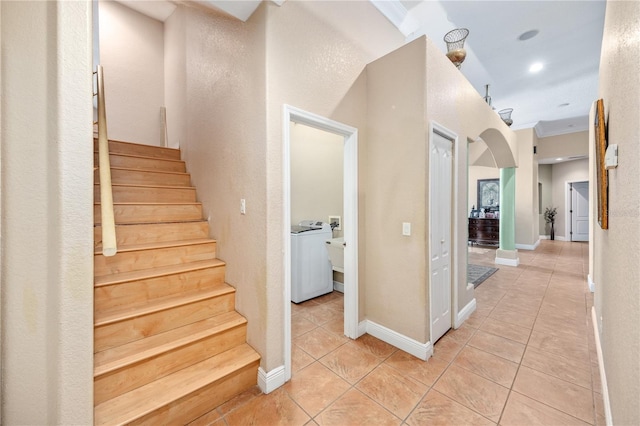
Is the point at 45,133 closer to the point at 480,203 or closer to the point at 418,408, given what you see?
the point at 418,408

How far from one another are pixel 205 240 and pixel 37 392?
5.05ft

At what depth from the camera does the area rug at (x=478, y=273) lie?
4438 mm

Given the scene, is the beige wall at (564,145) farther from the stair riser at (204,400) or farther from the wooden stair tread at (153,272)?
the stair riser at (204,400)

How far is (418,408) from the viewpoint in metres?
1.74

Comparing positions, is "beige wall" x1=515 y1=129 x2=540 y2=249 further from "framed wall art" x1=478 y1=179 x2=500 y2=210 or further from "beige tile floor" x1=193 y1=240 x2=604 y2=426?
"beige tile floor" x1=193 y1=240 x2=604 y2=426

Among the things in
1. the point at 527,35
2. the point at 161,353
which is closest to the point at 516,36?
the point at 527,35

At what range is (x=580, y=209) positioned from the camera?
8.47 m

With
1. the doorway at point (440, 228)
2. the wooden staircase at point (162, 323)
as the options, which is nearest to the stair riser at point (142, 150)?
the wooden staircase at point (162, 323)

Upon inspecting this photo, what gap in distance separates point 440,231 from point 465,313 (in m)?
1.26

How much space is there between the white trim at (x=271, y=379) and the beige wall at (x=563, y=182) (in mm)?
10757

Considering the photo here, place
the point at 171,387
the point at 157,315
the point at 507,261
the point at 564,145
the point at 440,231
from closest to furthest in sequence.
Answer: the point at 171,387, the point at 157,315, the point at 440,231, the point at 507,261, the point at 564,145

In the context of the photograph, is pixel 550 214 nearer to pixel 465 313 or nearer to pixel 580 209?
pixel 580 209

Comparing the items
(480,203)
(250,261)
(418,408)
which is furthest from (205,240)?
(480,203)

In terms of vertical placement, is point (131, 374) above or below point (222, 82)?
below
